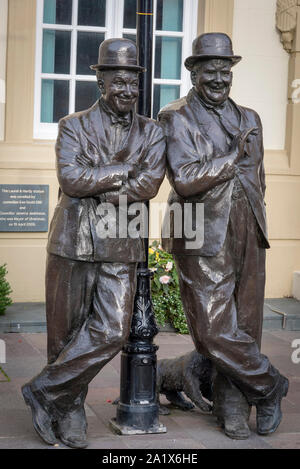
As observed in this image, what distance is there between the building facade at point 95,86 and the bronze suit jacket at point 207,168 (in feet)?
14.2

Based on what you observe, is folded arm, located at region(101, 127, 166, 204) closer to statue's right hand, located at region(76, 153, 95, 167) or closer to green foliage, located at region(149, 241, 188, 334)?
statue's right hand, located at region(76, 153, 95, 167)

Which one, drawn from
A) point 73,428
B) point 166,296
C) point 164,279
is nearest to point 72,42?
point 164,279

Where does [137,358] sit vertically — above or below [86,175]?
below

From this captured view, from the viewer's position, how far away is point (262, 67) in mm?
10281

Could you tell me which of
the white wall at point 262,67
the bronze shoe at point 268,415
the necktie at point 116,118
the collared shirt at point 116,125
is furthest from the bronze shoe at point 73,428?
the white wall at point 262,67

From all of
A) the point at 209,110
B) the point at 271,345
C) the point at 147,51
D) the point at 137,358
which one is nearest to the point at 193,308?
the point at 137,358

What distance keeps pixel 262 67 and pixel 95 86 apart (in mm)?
1919

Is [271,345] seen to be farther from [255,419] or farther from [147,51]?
[147,51]

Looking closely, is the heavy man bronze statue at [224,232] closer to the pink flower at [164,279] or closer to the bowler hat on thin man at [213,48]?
the bowler hat on thin man at [213,48]

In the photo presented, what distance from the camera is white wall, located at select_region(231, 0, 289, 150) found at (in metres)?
10.2

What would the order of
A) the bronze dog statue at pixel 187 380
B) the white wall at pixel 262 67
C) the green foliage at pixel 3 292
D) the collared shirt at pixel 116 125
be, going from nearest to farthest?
the collared shirt at pixel 116 125 < the bronze dog statue at pixel 187 380 < the green foliage at pixel 3 292 < the white wall at pixel 262 67

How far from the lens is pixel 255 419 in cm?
589

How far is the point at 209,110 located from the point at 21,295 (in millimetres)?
4770

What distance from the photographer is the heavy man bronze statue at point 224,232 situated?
17.6ft
